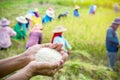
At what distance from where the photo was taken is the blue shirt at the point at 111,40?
4.73 ft

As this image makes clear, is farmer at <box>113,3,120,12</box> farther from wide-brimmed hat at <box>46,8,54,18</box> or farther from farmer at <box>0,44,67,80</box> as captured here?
farmer at <box>0,44,67,80</box>

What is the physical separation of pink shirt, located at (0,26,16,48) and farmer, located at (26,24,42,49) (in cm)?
9

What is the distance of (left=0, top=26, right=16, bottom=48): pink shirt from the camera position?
4.67 feet

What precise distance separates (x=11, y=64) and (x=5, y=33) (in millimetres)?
456

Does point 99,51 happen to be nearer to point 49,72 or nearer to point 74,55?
point 74,55

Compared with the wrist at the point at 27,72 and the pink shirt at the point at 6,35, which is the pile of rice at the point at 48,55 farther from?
the pink shirt at the point at 6,35

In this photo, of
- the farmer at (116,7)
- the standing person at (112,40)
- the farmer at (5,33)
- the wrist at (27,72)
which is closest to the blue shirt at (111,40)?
the standing person at (112,40)

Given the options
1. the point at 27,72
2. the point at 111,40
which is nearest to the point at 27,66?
the point at 27,72

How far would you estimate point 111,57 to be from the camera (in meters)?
1.43

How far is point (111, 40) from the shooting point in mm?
1444

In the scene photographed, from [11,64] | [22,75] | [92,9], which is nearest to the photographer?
[22,75]

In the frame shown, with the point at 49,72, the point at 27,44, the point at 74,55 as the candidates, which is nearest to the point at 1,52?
the point at 27,44

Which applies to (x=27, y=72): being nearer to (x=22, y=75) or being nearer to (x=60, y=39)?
(x=22, y=75)

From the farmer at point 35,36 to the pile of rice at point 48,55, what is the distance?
0.31 metres
